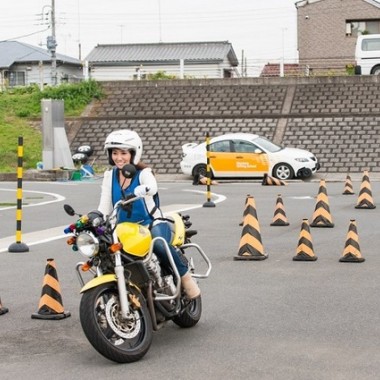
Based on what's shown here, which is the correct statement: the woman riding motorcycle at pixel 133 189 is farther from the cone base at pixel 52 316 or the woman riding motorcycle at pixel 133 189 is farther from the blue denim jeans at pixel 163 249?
the cone base at pixel 52 316

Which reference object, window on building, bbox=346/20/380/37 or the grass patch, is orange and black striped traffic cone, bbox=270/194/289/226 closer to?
the grass patch

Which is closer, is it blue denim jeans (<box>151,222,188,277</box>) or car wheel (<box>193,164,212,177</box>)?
blue denim jeans (<box>151,222,188,277</box>)

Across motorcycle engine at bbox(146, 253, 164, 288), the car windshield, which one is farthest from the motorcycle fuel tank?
the car windshield

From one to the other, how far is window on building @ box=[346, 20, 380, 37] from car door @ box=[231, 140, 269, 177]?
37.8 meters

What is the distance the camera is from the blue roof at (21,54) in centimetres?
7331

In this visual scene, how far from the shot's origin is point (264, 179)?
30.3m

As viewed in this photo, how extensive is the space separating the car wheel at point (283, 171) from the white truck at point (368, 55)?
12.9 meters

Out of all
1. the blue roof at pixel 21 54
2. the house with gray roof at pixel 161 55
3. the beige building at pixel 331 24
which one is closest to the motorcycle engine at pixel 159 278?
the beige building at pixel 331 24

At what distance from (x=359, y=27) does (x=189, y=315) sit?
62.7 meters

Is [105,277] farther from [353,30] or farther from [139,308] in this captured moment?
[353,30]

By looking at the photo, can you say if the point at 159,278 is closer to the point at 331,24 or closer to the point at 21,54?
the point at 331,24

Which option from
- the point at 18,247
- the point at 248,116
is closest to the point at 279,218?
the point at 18,247

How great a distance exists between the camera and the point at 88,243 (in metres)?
7.17

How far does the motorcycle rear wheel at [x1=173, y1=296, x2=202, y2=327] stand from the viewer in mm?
8250
